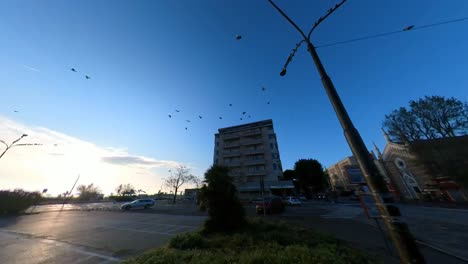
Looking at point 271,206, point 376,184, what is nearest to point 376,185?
point 376,184

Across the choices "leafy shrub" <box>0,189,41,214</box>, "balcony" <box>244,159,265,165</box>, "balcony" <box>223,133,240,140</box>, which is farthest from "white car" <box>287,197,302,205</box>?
"leafy shrub" <box>0,189,41,214</box>

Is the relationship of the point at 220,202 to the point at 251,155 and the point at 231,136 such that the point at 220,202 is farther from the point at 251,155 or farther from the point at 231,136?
the point at 231,136

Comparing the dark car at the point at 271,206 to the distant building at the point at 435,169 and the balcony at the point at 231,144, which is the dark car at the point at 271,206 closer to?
the distant building at the point at 435,169

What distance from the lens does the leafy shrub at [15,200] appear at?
23.0 m

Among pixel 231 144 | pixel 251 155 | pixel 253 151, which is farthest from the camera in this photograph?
pixel 231 144

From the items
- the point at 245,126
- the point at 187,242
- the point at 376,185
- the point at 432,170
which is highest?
the point at 245,126

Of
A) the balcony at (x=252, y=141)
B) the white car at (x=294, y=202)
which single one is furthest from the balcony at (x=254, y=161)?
the white car at (x=294, y=202)

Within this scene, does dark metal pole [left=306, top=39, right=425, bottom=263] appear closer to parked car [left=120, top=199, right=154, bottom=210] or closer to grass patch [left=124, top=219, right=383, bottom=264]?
grass patch [left=124, top=219, right=383, bottom=264]

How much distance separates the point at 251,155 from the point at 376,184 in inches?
2088

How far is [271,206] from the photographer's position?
19.2 metres

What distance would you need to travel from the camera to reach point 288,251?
5.17m

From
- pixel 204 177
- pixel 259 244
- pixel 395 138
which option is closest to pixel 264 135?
pixel 395 138

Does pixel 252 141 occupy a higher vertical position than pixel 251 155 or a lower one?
higher

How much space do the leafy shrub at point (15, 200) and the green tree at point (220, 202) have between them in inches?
1248
